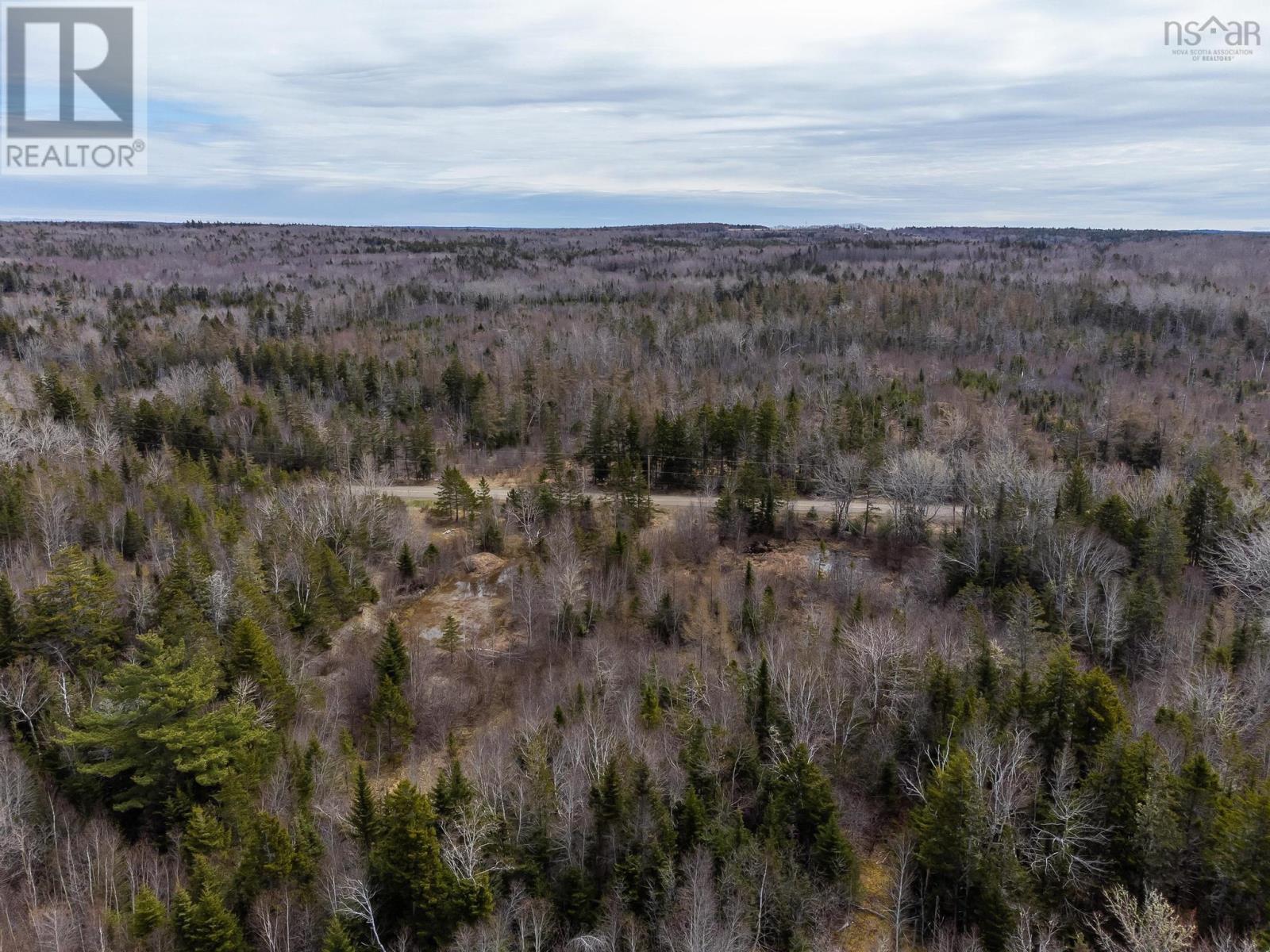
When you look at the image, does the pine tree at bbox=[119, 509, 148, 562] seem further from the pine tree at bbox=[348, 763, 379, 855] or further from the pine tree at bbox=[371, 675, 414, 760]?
the pine tree at bbox=[348, 763, 379, 855]

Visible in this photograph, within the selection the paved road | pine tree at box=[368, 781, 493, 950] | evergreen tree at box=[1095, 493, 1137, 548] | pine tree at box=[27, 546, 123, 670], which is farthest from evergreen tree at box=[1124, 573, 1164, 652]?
pine tree at box=[27, 546, 123, 670]

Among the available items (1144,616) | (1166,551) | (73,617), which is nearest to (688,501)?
(1166,551)

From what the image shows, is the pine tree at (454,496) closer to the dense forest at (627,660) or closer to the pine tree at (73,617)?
the dense forest at (627,660)

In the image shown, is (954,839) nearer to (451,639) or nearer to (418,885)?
(418,885)

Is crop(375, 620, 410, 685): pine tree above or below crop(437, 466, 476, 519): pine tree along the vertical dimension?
below

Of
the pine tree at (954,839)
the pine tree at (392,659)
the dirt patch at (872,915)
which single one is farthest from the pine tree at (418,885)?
the pine tree at (954,839)
